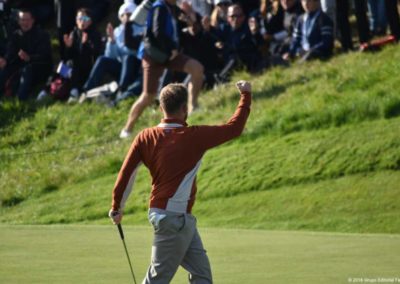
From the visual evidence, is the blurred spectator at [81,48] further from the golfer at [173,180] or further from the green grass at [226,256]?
the golfer at [173,180]

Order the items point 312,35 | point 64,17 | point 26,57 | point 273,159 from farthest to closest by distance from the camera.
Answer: point 64,17 < point 26,57 < point 312,35 < point 273,159

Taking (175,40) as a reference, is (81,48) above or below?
below

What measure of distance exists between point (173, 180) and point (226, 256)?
3252mm

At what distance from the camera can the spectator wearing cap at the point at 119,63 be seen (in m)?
21.9

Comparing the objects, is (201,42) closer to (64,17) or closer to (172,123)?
(64,17)

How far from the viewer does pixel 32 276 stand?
10375 mm

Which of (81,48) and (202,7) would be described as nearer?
(202,7)

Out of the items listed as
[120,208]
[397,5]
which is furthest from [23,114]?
[120,208]

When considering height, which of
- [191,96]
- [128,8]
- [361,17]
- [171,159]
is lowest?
[191,96]

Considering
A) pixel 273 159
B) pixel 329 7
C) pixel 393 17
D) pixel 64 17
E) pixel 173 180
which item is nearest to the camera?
pixel 173 180

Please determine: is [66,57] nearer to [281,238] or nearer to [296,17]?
[296,17]

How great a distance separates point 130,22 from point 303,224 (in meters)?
6.99

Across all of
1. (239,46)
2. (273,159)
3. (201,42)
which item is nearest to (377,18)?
(239,46)

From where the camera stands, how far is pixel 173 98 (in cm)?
867
